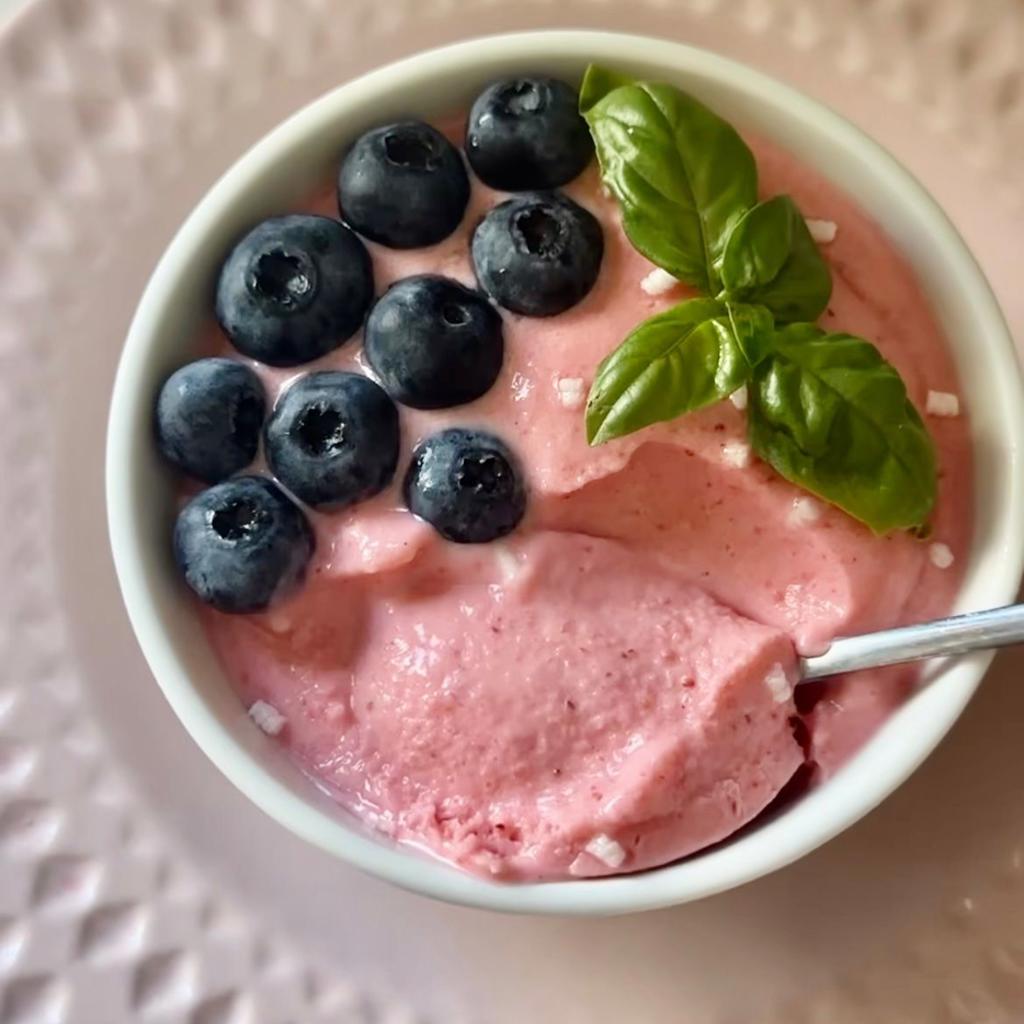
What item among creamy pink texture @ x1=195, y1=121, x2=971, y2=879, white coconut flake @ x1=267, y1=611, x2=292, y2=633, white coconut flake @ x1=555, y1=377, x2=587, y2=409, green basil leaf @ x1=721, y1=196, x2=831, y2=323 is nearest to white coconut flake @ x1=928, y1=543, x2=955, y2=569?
creamy pink texture @ x1=195, y1=121, x2=971, y2=879

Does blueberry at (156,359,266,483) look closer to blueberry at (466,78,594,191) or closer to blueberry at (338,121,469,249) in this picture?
blueberry at (338,121,469,249)

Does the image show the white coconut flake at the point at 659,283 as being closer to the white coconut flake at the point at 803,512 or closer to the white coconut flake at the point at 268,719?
the white coconut flake at the point at 803,512

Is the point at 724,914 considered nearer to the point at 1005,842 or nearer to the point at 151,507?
the point at 1005,842

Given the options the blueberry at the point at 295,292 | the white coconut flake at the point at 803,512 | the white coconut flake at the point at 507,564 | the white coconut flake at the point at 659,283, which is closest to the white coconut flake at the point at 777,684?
the white coconut flake at the point at 803,512

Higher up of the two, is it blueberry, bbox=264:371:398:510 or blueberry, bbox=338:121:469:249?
blueberry, bbox=338:121:469:249

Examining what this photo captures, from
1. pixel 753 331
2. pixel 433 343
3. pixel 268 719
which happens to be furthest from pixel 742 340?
pixel 268 719
